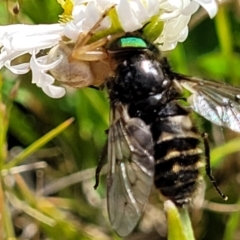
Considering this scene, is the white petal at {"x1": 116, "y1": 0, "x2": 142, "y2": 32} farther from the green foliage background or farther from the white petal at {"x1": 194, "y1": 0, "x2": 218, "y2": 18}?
the green foliage background

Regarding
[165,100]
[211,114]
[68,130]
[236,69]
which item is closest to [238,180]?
[236,69]

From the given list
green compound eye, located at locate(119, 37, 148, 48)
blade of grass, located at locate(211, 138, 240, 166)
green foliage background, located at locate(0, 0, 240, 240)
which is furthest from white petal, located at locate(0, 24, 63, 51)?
blade of grass, located at locate(211, 138, 240, 166)

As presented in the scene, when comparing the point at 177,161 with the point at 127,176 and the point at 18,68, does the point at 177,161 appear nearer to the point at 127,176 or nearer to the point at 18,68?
the point at 127,176

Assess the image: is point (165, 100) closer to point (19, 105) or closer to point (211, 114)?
point (211, 114)

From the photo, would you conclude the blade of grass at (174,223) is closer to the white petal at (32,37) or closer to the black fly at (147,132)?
the black fly at (147,132)

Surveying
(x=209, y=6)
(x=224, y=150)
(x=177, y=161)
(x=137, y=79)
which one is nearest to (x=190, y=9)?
(x=209, y=6)

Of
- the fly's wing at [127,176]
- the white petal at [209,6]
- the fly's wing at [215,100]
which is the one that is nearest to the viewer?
the fly's wing at [127,176]

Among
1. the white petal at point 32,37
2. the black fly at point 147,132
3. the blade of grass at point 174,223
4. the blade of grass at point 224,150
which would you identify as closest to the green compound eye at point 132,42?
the black fly at point 147,132
